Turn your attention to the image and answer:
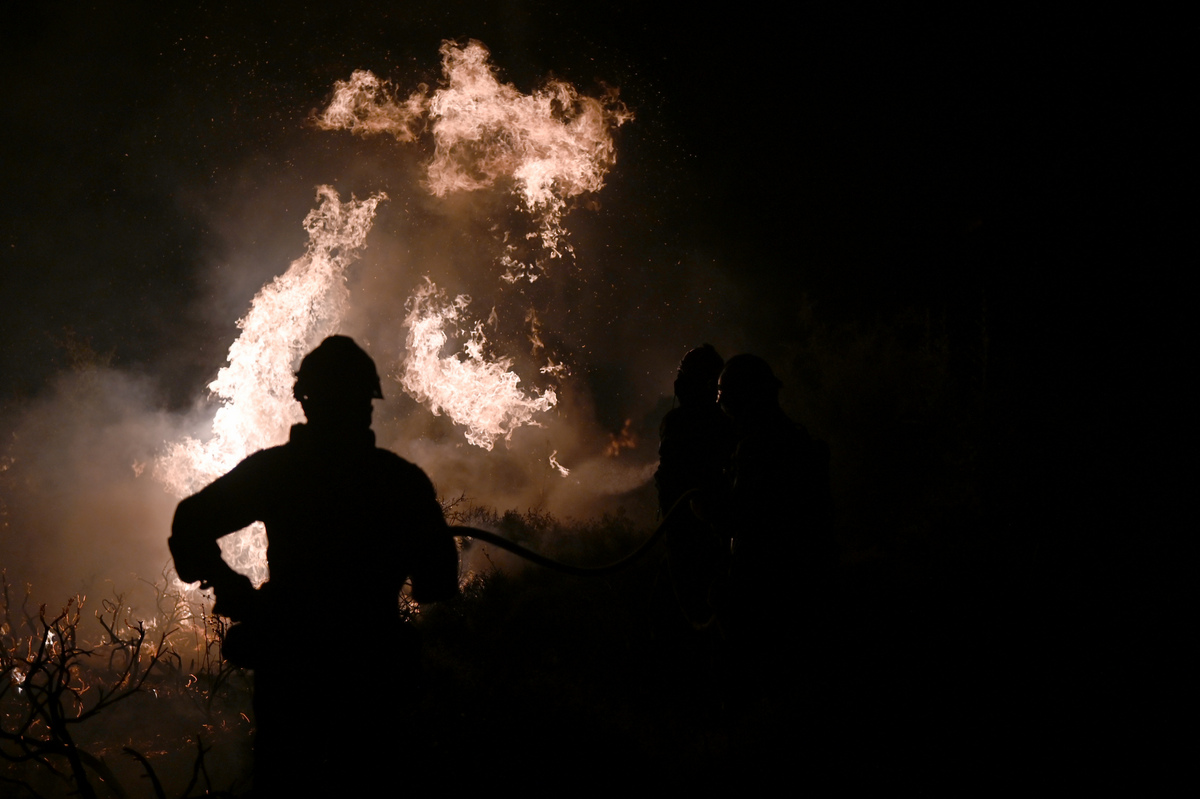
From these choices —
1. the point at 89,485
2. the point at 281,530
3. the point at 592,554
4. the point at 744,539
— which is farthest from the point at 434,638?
the point at 89,485

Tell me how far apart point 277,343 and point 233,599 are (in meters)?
11.8

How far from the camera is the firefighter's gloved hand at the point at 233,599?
219 cm

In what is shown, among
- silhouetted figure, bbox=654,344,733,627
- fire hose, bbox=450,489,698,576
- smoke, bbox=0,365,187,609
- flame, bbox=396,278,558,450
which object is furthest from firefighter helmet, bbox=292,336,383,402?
smoke, bbox=0,365,187,609

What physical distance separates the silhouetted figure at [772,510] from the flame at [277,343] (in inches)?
434

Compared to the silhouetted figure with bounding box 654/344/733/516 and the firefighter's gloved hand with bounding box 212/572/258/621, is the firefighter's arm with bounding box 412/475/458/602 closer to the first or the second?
the firefighter's gloved hand with bounding box 212/572/258/621

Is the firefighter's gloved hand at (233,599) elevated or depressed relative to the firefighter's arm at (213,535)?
depressed

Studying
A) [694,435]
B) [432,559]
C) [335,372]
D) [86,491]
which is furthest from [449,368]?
[86,491]

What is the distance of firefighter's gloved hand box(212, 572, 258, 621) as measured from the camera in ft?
7.19

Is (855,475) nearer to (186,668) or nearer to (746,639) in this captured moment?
(746,639)

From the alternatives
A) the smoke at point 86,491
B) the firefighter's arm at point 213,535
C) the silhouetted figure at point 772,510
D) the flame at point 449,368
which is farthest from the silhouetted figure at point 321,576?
the smoke at point 86,491

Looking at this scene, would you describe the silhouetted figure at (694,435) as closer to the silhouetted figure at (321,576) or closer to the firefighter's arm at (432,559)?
the firefighter's arm at (432,559)

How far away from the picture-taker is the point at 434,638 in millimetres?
8508

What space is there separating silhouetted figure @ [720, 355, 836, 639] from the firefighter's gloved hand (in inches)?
102

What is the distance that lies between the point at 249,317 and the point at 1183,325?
1563 centimetres
